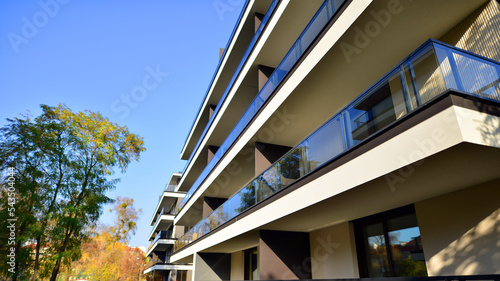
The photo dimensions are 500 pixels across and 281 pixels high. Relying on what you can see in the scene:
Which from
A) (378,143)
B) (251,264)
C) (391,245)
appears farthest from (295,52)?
(251,264)

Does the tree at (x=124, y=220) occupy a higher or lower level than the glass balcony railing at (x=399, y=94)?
higher

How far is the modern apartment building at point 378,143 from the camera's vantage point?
398 cm

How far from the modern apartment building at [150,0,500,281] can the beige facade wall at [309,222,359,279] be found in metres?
0.03

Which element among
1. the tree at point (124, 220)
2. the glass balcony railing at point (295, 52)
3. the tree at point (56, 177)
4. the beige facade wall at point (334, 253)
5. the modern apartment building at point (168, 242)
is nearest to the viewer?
the glass balcony railing at point (295, 52)

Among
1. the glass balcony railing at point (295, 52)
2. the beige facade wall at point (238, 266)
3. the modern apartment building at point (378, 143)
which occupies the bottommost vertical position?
the beige facade wall at point (238, 266)

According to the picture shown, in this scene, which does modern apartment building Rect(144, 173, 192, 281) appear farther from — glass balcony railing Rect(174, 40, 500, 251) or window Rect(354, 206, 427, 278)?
glass balcony railing Rect(174, 40, 500, 251)

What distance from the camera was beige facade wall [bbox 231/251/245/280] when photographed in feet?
51.7

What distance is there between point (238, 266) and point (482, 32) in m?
15.3

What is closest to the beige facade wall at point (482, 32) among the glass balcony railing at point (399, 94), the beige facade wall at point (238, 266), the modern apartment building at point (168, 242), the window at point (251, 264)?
the glass balcony railing at point (399, 94)

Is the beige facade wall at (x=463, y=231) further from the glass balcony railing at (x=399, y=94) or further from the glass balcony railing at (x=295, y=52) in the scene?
the glass balcony railing at (x=295, y=52)

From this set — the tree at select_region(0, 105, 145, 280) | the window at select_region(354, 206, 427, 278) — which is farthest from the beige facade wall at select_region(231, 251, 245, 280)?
the window at select_region(354, 206, 427, 278)

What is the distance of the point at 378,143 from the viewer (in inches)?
185

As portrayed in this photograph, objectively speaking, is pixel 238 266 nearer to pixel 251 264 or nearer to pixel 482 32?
pixel 251 264

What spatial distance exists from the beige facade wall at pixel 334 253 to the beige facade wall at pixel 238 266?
281 inches
